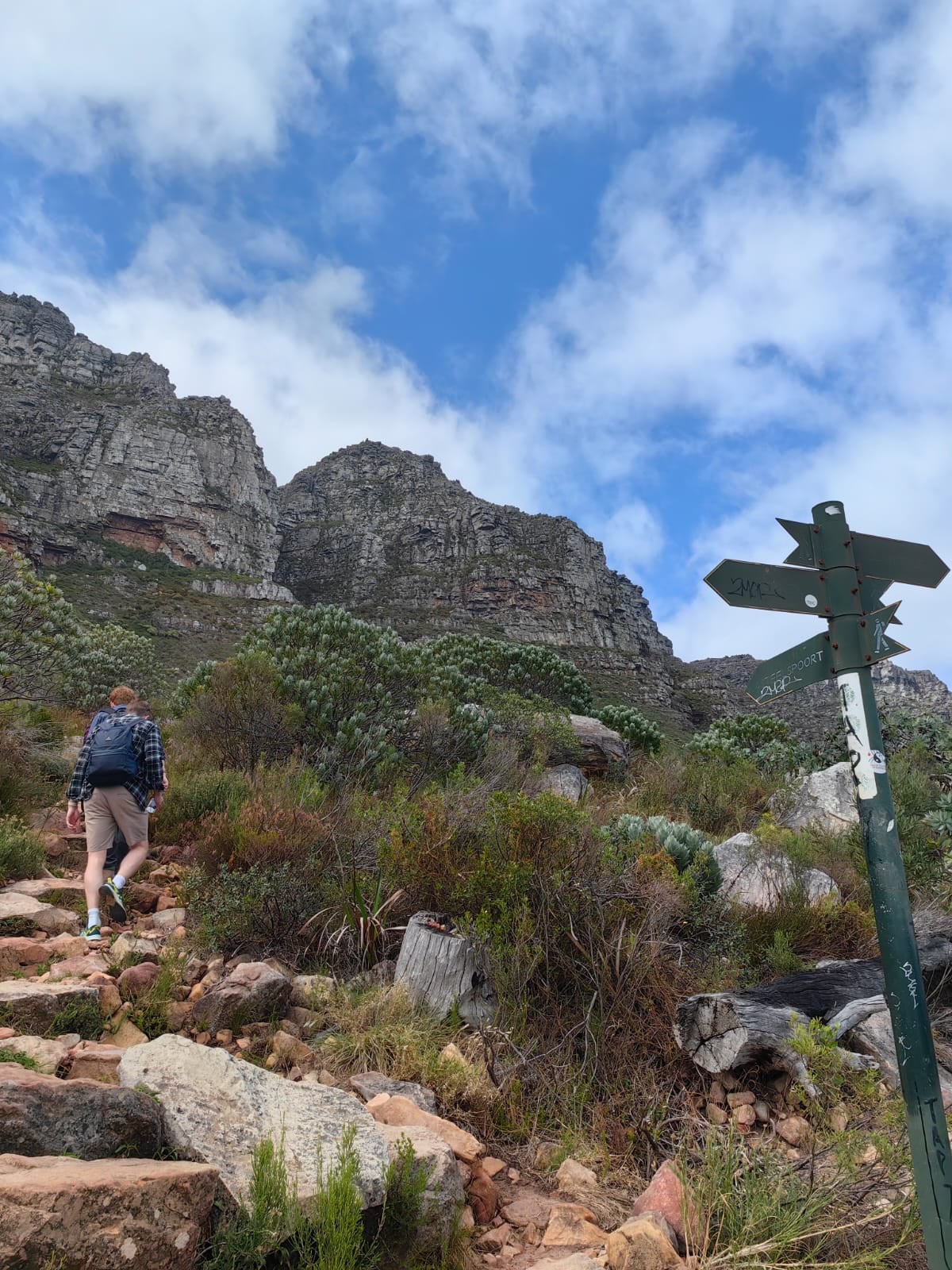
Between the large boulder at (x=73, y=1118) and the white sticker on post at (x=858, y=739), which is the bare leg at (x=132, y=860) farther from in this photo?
the white sticker on post at (x=858, y=739)

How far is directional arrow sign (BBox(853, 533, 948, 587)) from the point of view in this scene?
2.92 m

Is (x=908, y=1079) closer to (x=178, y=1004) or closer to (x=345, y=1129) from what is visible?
(x=345, y=1129)

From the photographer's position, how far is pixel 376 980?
4.14 metres

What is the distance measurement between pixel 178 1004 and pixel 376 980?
3.43ft

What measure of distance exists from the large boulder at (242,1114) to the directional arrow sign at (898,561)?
277 cm

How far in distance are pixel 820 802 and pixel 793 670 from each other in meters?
6.69

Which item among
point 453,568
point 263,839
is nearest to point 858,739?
point 263,839

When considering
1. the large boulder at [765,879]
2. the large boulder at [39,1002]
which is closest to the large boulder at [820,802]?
the large boulder at [765,879]

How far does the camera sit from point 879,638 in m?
2.75

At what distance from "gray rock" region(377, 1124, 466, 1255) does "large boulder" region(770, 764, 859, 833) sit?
21.4 ft

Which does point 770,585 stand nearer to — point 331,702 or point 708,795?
point 331,702

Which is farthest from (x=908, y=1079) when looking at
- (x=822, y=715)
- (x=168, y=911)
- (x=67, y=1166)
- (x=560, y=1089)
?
(x=822, y=715)

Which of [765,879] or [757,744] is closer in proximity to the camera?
[765,879]

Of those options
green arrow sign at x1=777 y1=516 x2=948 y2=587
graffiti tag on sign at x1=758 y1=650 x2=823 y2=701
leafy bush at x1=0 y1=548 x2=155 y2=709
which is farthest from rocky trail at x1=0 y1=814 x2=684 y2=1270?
leafy bush at x1=0 y1=548 x2=155 y2=709
